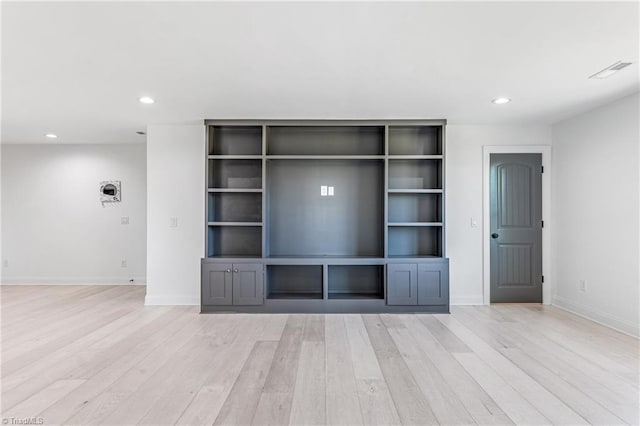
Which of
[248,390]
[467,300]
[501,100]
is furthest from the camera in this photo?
[467,300]

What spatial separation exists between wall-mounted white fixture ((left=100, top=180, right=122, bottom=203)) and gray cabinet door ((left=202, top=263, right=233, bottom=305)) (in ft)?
9.56

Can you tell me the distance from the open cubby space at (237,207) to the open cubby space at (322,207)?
0.19 meters

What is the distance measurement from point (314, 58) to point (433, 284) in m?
3.06

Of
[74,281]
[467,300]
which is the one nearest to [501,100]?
[467,300]

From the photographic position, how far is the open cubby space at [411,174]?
16.1 ft

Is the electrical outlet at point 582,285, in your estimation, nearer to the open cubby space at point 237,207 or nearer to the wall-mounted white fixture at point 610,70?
the wall-mounted white fixture at point 610,70

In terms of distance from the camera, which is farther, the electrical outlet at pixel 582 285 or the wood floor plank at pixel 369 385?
the electrical outlet at pixel 582 285

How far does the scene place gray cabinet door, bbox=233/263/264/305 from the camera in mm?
4465

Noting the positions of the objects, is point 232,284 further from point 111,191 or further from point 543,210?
point 543,210

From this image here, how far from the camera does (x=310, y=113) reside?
430 centimetres

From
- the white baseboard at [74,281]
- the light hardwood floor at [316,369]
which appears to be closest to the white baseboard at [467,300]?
the light hardwood floor at [316,369]

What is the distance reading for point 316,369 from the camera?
2.80 meters

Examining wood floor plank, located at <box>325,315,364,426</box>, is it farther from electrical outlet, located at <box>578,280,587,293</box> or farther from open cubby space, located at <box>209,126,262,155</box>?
electrical outlet, located at <box>578,280,587,293</box>

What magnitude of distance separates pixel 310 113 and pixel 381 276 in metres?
2.23
